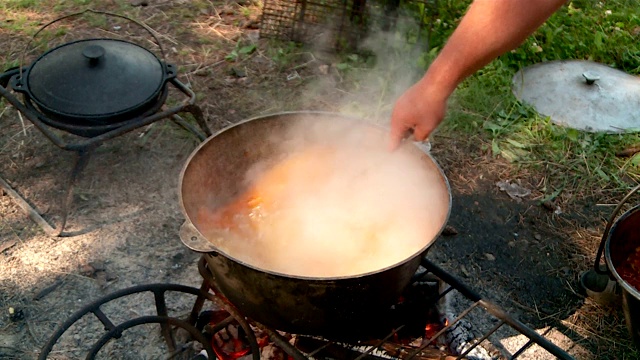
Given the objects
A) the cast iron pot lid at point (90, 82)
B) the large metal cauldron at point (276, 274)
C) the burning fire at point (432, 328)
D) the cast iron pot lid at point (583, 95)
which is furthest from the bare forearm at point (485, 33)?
the cast iron pot lid at point (583, 95)

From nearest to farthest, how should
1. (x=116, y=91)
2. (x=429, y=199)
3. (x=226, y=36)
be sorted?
(x=429, y=199) → (x=116, y=91) → (x=226, y=36)

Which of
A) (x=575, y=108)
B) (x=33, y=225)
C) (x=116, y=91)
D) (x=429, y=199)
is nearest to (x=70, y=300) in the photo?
(x=33, y=225)

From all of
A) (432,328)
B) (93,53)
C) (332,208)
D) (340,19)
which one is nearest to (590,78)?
(340,19)

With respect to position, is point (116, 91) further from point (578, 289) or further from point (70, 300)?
point (578, 289)

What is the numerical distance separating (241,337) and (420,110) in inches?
51.1

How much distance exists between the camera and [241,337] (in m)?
2.51

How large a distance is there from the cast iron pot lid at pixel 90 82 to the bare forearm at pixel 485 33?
5.95 feet

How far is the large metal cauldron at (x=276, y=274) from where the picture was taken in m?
1.76

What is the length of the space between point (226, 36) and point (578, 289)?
3267 millimetres

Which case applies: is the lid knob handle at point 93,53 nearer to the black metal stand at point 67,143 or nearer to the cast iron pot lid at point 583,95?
the black metal stand at point 67,143

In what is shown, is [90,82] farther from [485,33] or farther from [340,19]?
[340,19]

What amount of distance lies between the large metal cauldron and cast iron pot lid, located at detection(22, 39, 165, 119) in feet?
3.33

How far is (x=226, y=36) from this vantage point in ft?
15.6

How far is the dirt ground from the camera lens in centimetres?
285
